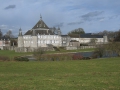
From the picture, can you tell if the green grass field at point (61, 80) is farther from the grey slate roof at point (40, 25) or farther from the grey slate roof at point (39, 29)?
the grey slate roof at point (40, 25)

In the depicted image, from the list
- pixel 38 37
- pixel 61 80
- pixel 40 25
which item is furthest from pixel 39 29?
pixel 61 80

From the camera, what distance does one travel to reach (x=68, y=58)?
34469 millimetres

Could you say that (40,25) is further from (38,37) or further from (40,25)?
(38,37)

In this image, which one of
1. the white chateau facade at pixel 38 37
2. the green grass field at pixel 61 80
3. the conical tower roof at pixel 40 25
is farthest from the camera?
the conical tower roof at pixel 40 25

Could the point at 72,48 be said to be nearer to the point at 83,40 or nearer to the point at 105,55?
the point at 105,55

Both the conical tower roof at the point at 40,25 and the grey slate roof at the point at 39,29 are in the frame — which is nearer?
the grey slate roof at the point at 39,29

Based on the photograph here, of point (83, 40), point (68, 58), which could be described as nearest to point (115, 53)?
point (68, 58)

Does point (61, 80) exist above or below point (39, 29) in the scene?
below

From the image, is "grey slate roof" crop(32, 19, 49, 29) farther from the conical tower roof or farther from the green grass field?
the green grass field

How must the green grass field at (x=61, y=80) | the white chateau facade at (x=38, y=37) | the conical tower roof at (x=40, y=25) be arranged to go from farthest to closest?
the conical tower roof at (x=40, y=25)
the white chateau facade at (x=38, y=37)
the green grass field at (x=61, y=80)

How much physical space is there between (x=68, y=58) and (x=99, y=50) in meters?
8.59

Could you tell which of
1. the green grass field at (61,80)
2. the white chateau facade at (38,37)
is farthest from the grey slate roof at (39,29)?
the green grass field at (61,80)

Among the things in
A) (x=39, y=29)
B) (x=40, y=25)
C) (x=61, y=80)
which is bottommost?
(x=61, y=80)

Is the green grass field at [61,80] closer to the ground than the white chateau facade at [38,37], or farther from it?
closer to the ground
